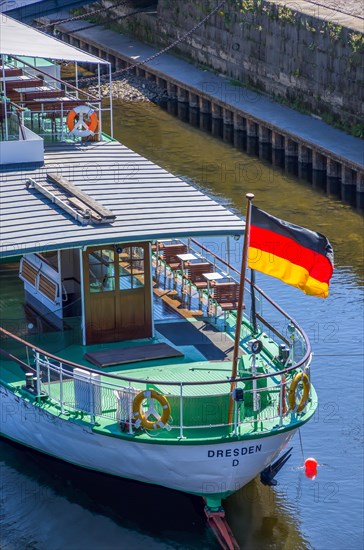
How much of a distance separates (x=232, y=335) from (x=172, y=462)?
4.47 m

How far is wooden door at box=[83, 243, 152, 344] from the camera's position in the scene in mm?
26109

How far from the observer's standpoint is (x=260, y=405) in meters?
23.9

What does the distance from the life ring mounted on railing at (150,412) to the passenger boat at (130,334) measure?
0.03 meters

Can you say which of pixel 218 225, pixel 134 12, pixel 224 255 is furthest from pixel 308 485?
pixel 134 12

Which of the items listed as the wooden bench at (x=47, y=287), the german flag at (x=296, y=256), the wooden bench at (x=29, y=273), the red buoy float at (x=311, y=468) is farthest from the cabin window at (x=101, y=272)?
the red buoy float at (x=311, y=468)

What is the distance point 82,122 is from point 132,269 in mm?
6262

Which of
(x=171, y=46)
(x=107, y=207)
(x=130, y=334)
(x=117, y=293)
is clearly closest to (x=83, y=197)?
(x=107, y=207)

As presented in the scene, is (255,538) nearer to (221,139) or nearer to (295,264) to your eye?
(295,264)

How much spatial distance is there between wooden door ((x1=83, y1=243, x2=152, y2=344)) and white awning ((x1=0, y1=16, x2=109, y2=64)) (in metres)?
6.90

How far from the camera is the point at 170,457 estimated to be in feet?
75.9

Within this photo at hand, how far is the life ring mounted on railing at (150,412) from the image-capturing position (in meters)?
22.8

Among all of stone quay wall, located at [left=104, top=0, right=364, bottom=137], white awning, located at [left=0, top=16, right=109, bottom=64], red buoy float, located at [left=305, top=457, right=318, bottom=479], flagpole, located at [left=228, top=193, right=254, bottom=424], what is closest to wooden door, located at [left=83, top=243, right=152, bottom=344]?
flagpole, located at [left=228, top=193, right=254, bottom=424]

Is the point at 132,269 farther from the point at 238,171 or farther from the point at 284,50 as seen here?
the point at 284,50

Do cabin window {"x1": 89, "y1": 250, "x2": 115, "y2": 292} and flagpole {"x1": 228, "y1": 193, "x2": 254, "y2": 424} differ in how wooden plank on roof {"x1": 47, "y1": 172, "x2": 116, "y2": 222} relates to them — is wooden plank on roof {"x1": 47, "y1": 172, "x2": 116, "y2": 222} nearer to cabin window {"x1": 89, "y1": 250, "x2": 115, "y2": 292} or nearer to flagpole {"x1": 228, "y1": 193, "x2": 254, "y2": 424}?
cabin window {"x1": 89, "y1": 250, "x2": 115, "y2": 292}
